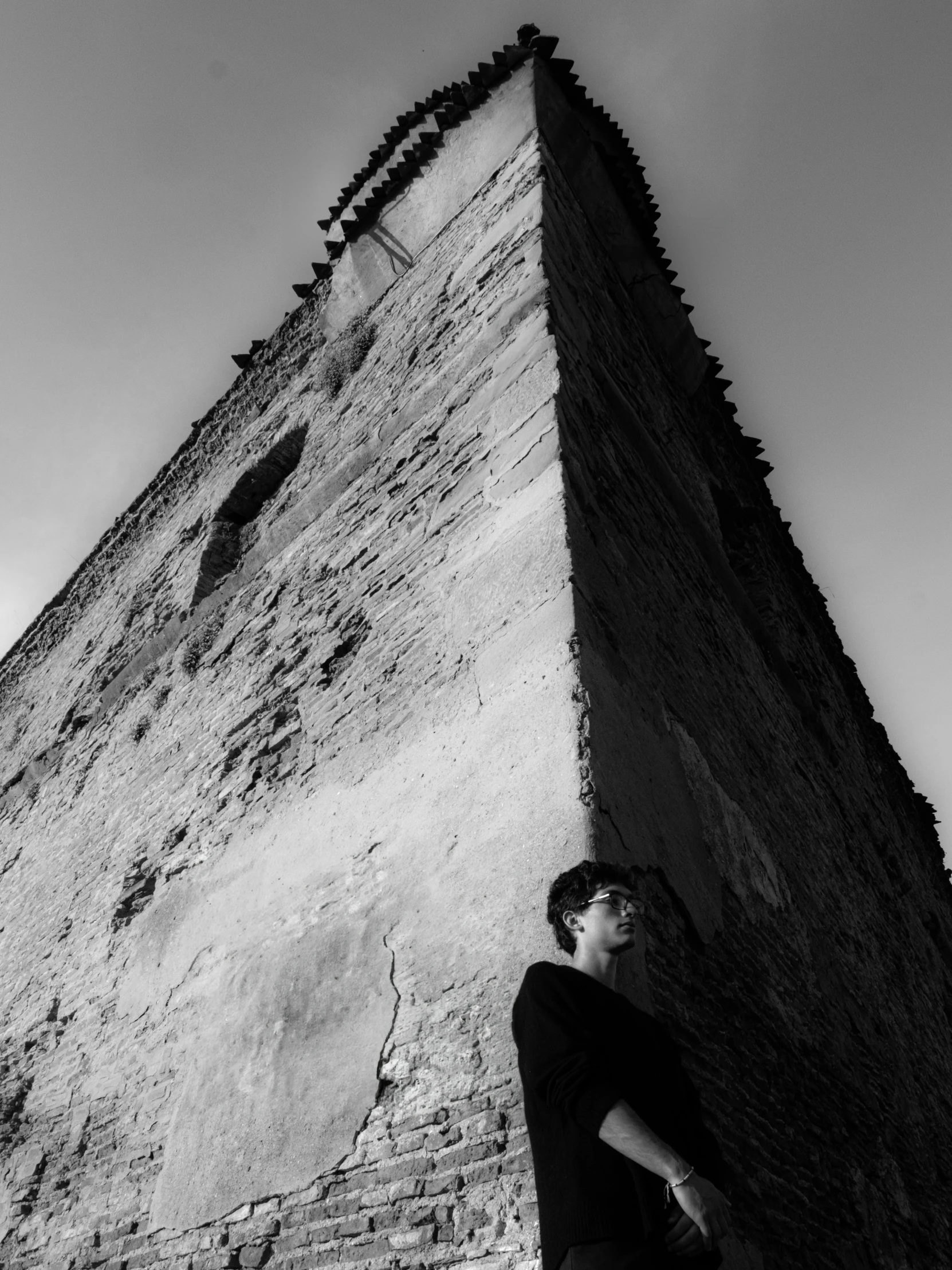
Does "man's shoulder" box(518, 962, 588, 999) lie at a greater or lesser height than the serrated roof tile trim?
lesser

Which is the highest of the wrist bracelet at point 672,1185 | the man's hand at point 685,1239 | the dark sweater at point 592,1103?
the dark sweater at point 592,1103

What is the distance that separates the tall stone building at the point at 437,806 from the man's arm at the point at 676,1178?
2.03ft

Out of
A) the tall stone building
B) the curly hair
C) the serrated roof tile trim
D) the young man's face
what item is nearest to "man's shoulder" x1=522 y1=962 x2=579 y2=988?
the young man's face

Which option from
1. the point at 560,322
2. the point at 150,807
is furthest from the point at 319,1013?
the point at 560,322

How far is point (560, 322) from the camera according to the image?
4.86 metres

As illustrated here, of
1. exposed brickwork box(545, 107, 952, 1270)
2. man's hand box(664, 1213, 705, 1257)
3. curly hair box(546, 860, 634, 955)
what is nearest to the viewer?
man's hand box(664, 1213, 705, 1257)

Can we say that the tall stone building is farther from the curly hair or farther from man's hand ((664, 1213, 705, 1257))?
man's hand ((664, 1213, 705, 1257))

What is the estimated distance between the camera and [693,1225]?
181cm

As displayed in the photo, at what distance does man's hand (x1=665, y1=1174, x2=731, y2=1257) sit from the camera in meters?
1.80

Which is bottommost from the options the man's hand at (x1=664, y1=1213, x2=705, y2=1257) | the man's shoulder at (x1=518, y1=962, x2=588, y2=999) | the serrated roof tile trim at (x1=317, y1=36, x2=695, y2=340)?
the man's hand at (x1=664, y1=1213, x2=705, y2=1257)

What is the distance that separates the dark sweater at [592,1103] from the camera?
1845mm

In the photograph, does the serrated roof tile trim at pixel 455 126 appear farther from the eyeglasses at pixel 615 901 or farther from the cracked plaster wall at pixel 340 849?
the eyeglasses at pixel 615 901

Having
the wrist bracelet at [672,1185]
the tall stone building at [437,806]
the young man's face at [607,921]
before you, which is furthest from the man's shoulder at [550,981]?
the tall stone building at [437,806]

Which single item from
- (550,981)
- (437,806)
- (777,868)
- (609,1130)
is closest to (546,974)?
(550,981)
